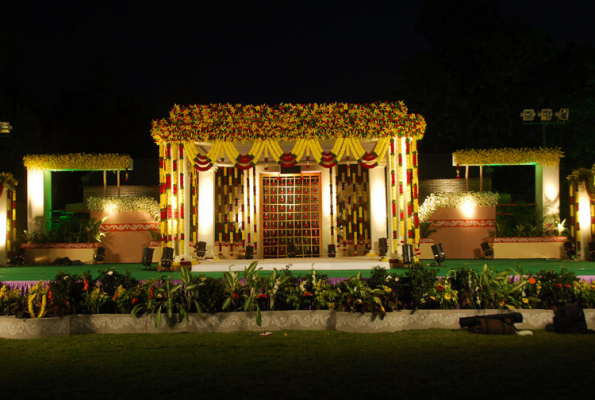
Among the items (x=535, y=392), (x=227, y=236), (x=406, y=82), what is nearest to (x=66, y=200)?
(x=227, y=236)

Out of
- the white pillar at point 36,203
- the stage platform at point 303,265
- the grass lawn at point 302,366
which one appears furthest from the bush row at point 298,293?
the white pillar at point 36,203

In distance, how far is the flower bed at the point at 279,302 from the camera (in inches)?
311

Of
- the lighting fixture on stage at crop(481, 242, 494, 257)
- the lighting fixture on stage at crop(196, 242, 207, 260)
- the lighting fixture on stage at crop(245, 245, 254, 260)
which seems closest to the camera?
the lighting fixture on stage at crop(196, 242, 207, 260)

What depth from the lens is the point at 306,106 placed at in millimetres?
14789

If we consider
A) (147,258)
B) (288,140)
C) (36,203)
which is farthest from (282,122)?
(36,203)

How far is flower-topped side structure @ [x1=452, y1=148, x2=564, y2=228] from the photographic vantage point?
18234 mm

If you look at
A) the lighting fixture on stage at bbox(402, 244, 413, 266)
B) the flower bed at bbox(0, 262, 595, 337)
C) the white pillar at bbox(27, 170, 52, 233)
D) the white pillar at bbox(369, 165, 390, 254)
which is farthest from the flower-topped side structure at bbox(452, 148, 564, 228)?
the white pillar at bbox(27, 170, 52, 233)

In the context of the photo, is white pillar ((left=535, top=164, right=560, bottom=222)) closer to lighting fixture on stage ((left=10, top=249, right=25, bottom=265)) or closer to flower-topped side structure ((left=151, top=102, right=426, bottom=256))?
flower-topped side structure ((left=151, top=102, right=426, bottom=256))

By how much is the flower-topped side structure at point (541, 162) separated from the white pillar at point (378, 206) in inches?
125

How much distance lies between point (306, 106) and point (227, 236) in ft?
16.4

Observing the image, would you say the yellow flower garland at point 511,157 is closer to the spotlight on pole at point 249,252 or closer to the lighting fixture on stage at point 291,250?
the lighting fixture on stage at point 291,250

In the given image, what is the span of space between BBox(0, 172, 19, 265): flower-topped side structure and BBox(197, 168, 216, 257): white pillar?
5356 mm

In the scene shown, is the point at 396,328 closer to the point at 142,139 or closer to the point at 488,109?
the point at 488,109

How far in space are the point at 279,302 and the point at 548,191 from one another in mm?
12477
